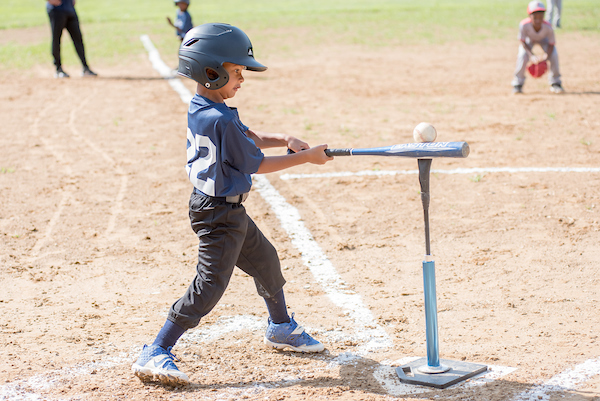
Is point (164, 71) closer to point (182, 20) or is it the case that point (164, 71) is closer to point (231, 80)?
point (182, 20)

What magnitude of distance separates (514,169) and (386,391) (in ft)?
13.0

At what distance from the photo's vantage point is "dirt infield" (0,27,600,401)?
320cm

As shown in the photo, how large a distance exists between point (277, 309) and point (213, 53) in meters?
1.31

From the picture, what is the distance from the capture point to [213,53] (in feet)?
9.95

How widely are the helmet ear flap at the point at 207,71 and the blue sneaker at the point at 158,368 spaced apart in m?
1.22

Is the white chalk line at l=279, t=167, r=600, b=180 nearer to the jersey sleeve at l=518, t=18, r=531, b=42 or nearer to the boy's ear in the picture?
the boy's ear

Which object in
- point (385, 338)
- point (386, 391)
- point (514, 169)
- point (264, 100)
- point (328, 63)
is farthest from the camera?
point (328, 63)

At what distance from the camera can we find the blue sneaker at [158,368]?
3002 mm

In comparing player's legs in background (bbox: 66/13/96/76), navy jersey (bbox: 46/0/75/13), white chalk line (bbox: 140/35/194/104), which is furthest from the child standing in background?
navy jersey (bbox: 46/0/75/13)

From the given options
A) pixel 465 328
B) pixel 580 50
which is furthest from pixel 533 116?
pixel 580 50

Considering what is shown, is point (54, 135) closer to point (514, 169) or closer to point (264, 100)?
point (264, 100)

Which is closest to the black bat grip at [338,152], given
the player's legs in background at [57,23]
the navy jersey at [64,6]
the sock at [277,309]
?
the sock at [277,309]

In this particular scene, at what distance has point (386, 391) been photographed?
297 cm

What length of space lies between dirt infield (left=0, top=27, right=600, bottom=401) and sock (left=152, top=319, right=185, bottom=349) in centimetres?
18
